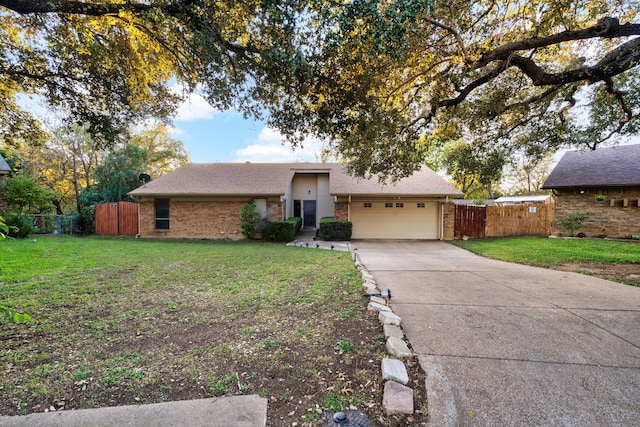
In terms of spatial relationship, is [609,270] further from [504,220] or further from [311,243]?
[311,243]

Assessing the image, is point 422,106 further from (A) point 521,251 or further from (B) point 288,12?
(A) point 521,251

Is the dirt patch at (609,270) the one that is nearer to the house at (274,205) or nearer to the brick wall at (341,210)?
the house at (274,205)

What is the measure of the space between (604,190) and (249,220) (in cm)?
1718

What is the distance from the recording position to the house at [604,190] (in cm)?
1315

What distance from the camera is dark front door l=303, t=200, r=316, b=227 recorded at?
17.0 metres

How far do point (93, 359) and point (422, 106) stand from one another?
7.88 metres

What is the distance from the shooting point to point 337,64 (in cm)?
491

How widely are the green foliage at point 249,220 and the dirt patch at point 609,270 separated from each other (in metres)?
10.9

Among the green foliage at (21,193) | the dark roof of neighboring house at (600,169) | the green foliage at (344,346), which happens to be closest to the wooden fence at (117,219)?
the green foliage at (21,193)

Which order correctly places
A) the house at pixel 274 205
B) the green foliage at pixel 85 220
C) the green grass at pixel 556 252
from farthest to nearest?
the green foliage at pixel 85 220, the house at pixel 274 205, the green grass at pixel 556 252

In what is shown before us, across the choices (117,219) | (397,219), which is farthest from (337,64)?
(117,219)

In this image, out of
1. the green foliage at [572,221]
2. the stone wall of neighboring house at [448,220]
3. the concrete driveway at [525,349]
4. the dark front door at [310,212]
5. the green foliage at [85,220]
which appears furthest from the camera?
the dark front door at [310,212]

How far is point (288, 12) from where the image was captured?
3.67 metres

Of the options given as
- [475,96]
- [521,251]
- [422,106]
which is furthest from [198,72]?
[521,251]
